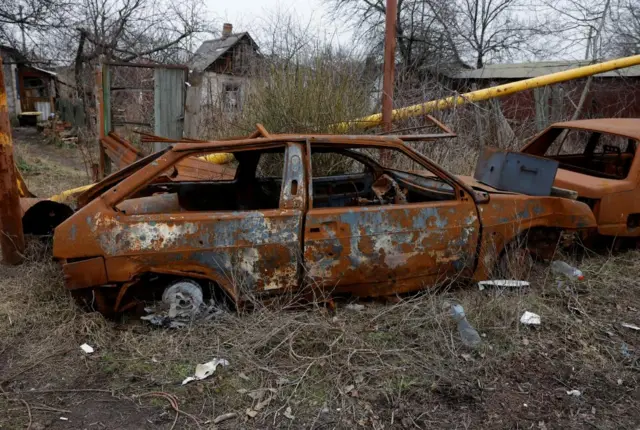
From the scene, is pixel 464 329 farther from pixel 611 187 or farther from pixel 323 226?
pixel 611 187

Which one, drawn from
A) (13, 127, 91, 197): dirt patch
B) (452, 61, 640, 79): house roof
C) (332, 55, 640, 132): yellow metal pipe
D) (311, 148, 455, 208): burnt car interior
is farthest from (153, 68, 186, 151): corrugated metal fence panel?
(452, 61, 640, 79): house roof

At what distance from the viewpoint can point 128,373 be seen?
3.10 m

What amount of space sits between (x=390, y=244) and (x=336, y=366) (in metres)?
1.12

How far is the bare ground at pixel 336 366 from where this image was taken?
108 inches

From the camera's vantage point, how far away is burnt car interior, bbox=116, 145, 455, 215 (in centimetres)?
445

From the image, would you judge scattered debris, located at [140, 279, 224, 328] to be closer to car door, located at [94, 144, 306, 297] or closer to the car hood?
car door, located at [94, 144, 306, 297]

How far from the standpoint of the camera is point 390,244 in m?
3.84

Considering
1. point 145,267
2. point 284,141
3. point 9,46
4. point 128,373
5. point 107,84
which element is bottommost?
point 128,373

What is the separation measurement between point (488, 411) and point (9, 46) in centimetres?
2403

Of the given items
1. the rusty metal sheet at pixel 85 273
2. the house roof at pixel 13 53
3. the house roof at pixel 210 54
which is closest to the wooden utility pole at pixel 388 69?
the rusty metal sheet at pixel 85 273

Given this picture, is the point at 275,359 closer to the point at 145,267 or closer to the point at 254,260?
the point at 254,260

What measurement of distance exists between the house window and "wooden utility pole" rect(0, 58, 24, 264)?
4578 millimetres

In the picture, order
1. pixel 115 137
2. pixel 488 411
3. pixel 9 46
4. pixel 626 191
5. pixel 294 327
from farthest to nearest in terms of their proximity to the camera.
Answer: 1. pixel 9 46
2. pixel 115 137
3. pixel 626 191
4. pixel 294 327
5. pixel 488 411

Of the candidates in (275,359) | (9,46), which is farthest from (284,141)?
(9,46)
